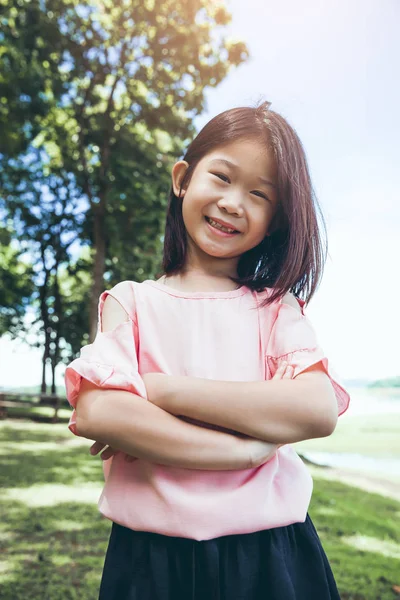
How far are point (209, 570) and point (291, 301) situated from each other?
64 cm

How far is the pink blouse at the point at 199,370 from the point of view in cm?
111

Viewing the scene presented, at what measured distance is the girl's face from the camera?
50.9 inches

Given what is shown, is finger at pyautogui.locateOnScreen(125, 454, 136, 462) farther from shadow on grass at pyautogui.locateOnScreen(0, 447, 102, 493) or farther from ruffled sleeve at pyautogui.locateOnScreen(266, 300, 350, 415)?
shadow on grass at pyautogui.locateOnScreen(0, 447, 102, 493)

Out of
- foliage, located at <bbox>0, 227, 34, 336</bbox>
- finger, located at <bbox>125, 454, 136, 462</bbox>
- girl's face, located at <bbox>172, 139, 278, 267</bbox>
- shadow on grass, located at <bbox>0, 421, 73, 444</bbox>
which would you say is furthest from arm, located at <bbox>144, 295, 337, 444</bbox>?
foliage, located at <bbox>0, 227, 34, 336</bbox>

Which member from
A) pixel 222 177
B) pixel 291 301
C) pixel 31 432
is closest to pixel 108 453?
pixel 291 301

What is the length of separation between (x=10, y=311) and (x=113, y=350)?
17.7 metres

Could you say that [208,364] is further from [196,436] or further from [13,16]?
[13,16]

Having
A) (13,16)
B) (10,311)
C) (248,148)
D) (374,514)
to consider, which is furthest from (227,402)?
(10,311)

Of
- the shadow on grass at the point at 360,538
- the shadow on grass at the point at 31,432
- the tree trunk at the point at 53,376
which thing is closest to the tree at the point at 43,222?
the tree trunk at the point at 53,376

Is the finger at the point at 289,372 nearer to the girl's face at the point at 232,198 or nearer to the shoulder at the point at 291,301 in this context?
the shoulder at the point at 291,301

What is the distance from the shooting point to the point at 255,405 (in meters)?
1.08

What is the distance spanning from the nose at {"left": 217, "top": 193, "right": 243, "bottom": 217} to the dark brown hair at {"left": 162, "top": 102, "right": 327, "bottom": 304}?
0.37 ft

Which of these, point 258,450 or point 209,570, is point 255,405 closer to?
point 258,450

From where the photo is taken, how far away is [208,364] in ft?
4.01
